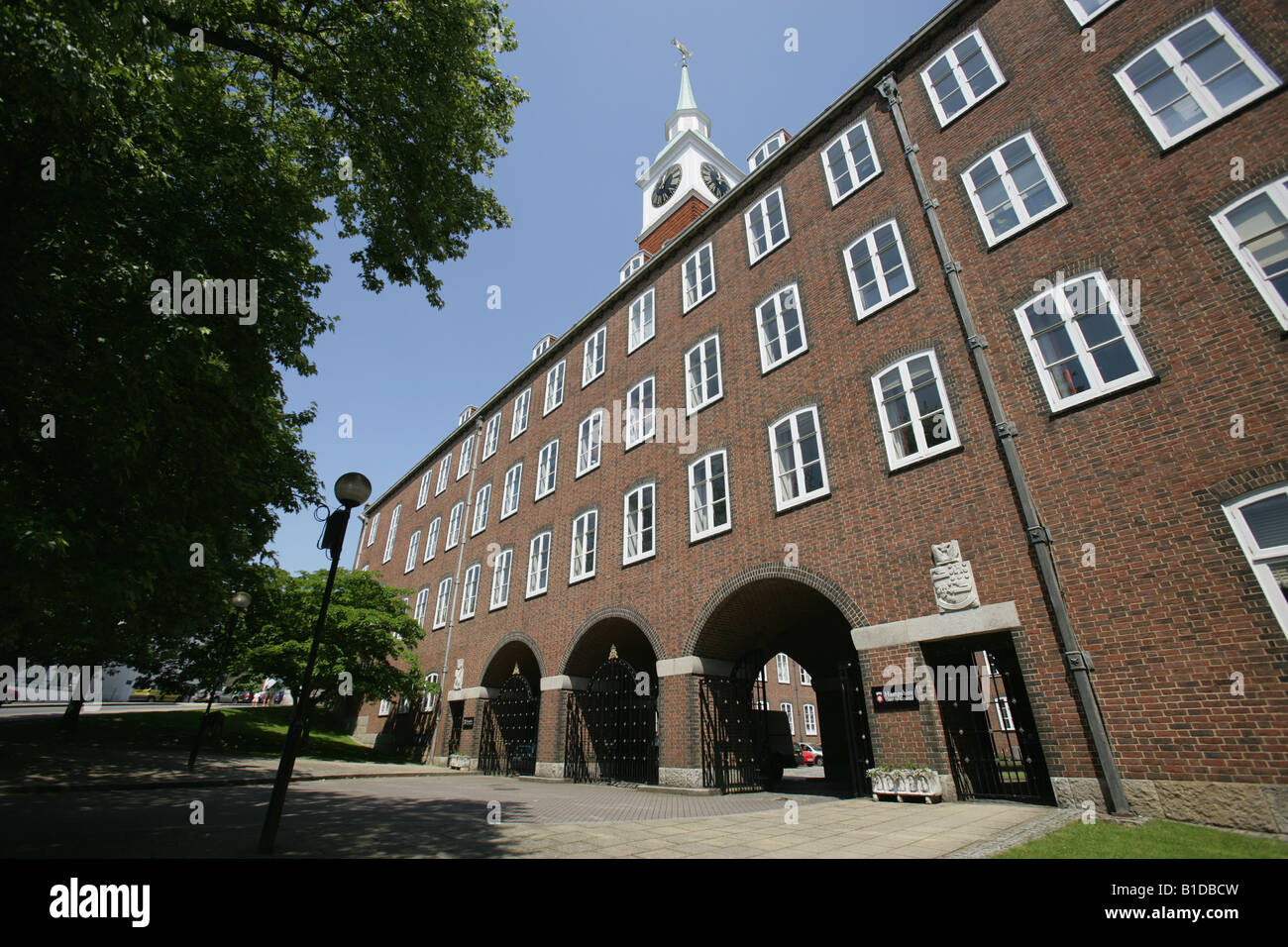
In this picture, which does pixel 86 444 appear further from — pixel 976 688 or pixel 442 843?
pixel 976 688

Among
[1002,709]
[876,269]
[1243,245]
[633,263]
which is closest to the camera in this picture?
[1243,245]

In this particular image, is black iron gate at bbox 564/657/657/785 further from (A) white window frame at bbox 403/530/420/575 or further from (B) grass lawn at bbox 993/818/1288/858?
(A) white window frame at bbox 403/530/420/575

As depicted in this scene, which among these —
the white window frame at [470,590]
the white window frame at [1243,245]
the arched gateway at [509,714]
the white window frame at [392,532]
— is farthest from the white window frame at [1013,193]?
the white window frame at [392,532]

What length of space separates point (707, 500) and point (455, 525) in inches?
745

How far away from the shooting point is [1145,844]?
589cm

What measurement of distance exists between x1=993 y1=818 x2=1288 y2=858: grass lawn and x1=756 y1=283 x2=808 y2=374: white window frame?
10.8 metres

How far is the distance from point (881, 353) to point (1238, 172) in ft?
19.1

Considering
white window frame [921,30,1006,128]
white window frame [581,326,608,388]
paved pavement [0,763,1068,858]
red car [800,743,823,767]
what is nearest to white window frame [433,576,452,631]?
white window frame [581,326,608,388]

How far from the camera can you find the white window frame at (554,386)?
25.2 meters

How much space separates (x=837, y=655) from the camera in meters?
19.0

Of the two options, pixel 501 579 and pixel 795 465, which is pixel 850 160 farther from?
pixel 501 579

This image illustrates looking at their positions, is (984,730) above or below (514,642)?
below

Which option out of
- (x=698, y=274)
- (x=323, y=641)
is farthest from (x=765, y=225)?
(x=323, y=641)
